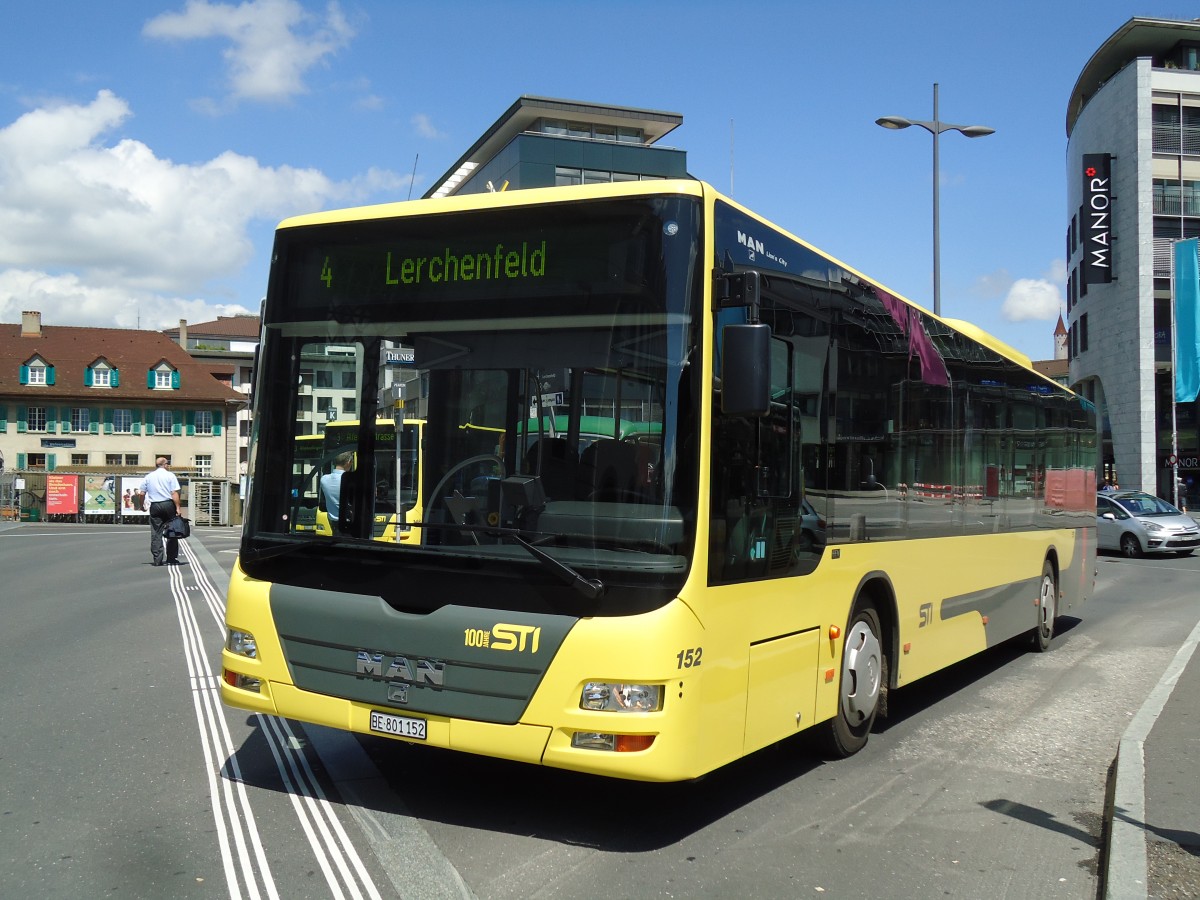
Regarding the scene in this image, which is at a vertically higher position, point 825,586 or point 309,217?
point 309,217

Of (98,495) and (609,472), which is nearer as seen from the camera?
(609,472)

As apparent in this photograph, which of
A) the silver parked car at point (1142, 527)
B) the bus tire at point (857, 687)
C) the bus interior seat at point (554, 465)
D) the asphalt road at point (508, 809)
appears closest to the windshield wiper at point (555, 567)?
the bus interior seat at point (554, 465)

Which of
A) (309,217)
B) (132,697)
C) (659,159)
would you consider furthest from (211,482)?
(309,217)

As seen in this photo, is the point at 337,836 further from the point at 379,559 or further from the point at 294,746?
the point at 294,746

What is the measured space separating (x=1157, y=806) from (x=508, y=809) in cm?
326

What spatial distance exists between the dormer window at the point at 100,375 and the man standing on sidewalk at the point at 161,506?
61.6 metres

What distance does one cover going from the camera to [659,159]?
56438mm

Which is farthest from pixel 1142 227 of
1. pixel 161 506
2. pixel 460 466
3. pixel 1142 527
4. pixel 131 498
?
pixel 460 466

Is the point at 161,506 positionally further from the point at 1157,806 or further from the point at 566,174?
the point at 566,174

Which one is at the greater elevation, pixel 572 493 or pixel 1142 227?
pixel 1142 227

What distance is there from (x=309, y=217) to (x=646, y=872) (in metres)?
3.68

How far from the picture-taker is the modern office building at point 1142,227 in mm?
54062

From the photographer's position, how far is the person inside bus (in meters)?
5.68

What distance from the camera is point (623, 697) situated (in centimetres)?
484
